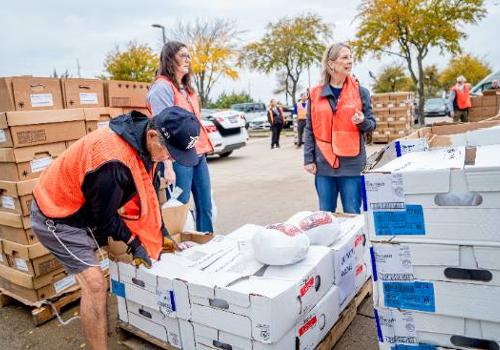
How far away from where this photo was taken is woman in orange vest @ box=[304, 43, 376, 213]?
307 cm

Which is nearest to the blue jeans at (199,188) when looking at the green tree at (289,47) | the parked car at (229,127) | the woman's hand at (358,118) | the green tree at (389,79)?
the woman's hand at (358,118)

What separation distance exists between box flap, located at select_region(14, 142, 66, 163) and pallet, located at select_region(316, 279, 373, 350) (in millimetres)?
2361

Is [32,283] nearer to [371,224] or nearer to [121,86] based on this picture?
[121,86]

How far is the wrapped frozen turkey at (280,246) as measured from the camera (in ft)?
6.95

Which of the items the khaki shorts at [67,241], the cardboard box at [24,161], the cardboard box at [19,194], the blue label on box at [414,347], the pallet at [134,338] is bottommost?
the pallet at [134,338]

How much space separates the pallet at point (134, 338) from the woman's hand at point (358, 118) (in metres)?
2.00

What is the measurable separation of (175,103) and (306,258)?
5.37ft

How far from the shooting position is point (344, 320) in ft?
8.11

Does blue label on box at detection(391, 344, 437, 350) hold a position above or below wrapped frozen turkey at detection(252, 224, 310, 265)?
below

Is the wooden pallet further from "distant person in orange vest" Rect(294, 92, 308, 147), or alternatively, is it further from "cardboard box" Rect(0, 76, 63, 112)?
"distant person in orange vest" Rect(294, 92, 308, 147)

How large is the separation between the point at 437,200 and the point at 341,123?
155 cm

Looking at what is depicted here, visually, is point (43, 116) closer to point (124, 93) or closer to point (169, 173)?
point (124, 93)

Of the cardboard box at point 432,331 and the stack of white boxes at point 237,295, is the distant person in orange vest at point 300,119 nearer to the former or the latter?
the stack of white boxes at point 237,295

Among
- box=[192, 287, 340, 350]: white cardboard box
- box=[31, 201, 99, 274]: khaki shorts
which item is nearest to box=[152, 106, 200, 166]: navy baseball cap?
box=[31, 201, 99, 274]: khaki shorts
